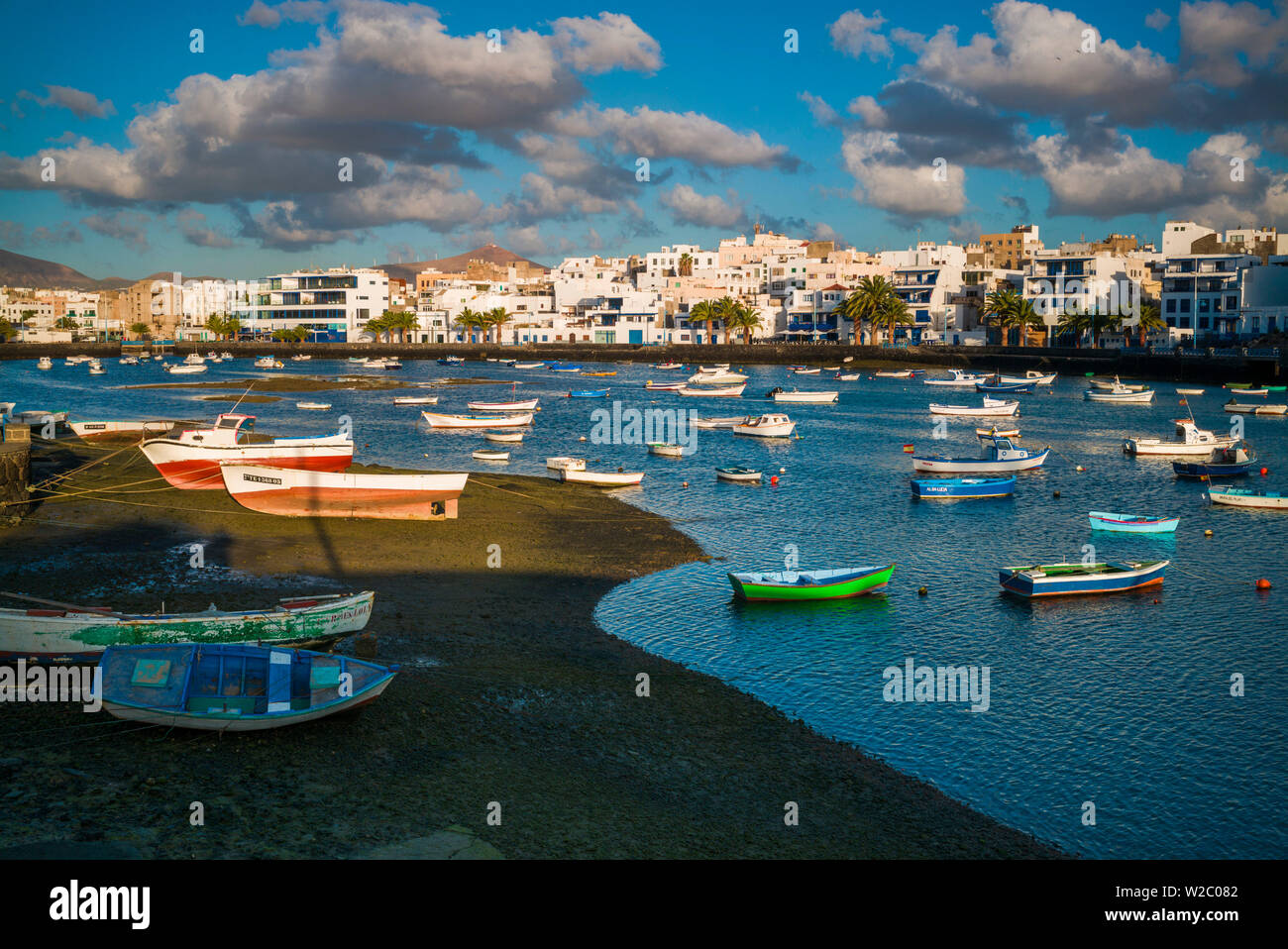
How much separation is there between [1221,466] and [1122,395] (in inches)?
2010

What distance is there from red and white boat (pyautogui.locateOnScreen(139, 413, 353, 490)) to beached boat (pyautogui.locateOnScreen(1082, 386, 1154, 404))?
83601 mm

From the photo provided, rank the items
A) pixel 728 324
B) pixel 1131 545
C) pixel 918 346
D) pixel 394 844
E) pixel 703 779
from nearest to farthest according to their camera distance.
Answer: pixel 394 844 → pixel 703 779 → pixel 1131 545 → pixel 918 346 → pixel 728 324

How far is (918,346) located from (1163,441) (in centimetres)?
10144

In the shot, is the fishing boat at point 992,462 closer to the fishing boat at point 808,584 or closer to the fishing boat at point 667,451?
the fishing boat at point 667,451

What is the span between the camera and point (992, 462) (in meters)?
53.6

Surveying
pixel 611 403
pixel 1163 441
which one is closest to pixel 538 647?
pixel 1163 441

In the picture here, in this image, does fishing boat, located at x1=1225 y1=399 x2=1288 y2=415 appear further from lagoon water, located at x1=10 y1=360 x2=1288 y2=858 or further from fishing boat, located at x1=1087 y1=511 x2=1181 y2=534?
fishing boat, located at x1=1087 y1=511 x2=1181 y2=534

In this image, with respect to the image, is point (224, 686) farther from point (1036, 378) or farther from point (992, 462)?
point (1036, 378)

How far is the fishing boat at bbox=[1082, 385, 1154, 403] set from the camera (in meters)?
101

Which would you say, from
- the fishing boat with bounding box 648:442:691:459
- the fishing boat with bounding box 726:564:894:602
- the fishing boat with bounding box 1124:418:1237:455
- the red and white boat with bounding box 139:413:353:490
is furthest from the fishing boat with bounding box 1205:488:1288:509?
the red and white boat with bounding box 139:413:353:490

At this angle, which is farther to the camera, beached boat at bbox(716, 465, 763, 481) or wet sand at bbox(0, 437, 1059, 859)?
beached boat at bbox(716, 465, 763, 481)

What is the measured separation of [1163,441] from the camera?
6212cm
